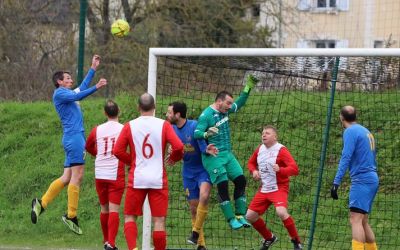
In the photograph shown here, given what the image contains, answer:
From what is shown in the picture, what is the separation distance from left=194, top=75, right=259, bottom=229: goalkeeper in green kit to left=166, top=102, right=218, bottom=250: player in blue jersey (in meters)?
0.17

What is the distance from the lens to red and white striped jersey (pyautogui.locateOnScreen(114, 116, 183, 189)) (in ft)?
35.8

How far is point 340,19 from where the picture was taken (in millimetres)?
25500

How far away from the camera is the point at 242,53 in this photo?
1277cm

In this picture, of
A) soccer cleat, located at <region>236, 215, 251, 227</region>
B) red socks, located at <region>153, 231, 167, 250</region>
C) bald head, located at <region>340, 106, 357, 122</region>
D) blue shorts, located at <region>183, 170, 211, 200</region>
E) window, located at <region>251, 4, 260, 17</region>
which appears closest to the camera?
red socks, located at <region>153, 231, 167, 250</region>

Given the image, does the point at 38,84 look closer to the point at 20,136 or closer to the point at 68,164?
the point at 20,136

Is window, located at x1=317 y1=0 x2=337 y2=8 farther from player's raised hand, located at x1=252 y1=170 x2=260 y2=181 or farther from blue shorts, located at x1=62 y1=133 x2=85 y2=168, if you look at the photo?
player's raised hand, located at x1=252 y1=170 x2=260 y2=181

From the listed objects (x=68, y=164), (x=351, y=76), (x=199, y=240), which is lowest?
(x=199, y=240)

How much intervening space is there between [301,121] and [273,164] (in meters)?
4.80

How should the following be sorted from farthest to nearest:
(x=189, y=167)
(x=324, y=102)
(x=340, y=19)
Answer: (x=340, y=19) → (x=324, y=102) → (x=189, y=167)

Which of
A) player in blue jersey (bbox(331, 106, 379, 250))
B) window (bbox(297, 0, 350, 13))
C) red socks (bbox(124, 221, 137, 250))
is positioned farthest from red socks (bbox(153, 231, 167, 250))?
window (bbox(297, 0, 350, 13))

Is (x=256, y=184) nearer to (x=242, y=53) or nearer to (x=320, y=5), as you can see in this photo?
(x=242, y=53)

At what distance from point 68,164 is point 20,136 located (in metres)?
6.28

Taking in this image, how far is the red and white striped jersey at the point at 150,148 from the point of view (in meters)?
10.9

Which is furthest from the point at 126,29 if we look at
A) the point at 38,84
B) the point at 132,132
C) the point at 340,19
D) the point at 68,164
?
the point at 340,19
